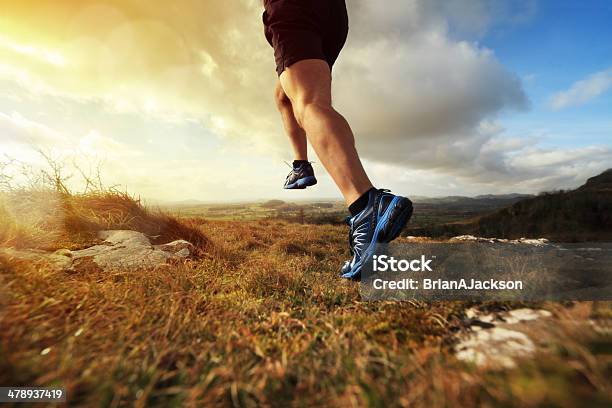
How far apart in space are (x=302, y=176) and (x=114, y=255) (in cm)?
188

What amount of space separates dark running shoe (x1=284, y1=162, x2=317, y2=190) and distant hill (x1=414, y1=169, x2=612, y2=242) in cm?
580

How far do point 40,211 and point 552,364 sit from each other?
481 cm

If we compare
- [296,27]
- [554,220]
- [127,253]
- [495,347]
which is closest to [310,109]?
[296,27]

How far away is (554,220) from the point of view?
33.3 feet

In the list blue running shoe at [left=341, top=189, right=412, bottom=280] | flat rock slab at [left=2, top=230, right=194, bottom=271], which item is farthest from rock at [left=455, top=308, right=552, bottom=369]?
flat rock slab at [left=2, top=230, right=194, bottom=271]

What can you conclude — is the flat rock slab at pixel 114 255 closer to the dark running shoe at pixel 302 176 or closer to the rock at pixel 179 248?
the rock at pixel 179 248

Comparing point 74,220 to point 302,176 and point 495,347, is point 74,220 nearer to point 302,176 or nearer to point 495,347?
point 302,176

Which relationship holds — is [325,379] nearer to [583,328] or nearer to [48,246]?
[583,328]

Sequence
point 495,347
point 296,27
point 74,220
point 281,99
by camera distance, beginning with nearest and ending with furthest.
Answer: point 495,347 → point 296,27 → point 281,99 → point 74,220

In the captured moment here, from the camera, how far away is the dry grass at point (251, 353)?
2.96 feet

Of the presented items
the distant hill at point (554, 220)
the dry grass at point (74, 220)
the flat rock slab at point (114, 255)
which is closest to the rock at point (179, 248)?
the flat rock slab at point (114, 255)

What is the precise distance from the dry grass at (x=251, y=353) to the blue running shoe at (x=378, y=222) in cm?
41

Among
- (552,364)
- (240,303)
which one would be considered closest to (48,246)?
(240,303)

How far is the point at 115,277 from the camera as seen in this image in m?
2.24
